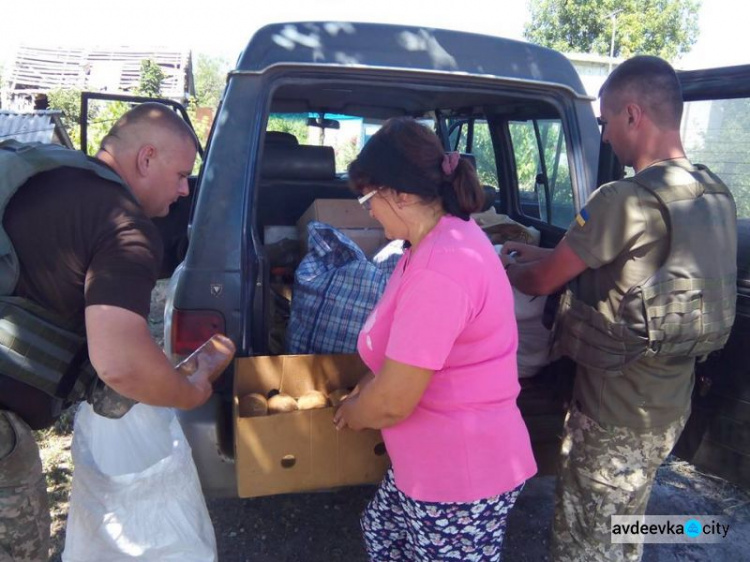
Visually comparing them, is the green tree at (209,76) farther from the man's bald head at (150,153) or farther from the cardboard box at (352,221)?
the man's bald head at (150,153)

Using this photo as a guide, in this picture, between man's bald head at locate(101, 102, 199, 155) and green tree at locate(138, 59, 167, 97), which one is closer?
man's bald head at locate(101, 102, 199, 155)

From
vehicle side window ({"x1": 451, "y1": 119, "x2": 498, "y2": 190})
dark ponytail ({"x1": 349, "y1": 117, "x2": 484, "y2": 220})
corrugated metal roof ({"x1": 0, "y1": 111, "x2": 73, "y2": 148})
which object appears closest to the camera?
dark ponytail ({"x1": 349, "y1": 117, "x2": 484, "y2": 220})

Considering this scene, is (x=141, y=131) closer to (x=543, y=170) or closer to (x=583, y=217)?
(x=583, y=217)

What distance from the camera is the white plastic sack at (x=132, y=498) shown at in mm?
1800

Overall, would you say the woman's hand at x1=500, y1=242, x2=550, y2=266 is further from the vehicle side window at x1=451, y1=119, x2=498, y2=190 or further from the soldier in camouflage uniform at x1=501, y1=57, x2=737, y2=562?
the vehicle side window at x1=451, y1=119, x2=498, y2=190

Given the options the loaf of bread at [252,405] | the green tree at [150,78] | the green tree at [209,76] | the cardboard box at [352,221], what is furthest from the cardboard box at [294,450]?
the green tree at [209,76]

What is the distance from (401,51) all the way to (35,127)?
9.47 m

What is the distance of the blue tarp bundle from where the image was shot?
7.57 feet

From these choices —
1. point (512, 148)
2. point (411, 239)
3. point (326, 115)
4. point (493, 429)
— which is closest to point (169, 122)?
point (411, 239)

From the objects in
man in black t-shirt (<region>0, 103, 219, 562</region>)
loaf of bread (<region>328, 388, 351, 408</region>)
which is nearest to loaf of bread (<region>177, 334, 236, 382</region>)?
man in black t-shirt (<region>0, 103, 219, 562</region>)

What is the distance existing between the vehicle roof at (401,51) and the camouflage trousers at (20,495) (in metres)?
1.34

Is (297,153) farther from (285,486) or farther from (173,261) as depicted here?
(285,486)

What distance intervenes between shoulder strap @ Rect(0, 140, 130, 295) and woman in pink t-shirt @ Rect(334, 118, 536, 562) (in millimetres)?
671

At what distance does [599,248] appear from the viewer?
181cm
